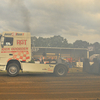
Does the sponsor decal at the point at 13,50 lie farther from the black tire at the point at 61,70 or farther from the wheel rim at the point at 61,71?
the wheel rim at the point at 61,71

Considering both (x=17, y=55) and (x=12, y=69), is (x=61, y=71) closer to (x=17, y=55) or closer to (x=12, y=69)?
(x=17, y=55)

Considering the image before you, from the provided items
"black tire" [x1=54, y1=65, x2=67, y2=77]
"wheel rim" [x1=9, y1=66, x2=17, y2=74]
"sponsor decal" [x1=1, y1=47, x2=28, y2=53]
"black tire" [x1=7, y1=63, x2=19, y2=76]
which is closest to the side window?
"sponsor decal" [x1=1, y1=47, x2=28, y2=53]

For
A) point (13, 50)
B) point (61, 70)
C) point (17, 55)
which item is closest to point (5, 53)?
point (13, 50)

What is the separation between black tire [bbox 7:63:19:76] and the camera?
908 centimetres

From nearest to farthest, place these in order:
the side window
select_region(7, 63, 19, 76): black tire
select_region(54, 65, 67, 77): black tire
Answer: select_region(7, 63, 19, 76): black tire < the side window < select_region(54, 65, 67, 77): black tire

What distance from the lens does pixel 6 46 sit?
9180 mm

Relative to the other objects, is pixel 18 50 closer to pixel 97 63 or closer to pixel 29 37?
pixel 29 37

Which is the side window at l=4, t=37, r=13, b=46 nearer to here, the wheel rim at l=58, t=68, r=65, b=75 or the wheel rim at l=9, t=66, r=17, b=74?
the wheel rim at l=9, t=66, r=17, b=74

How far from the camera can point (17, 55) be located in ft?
30.3

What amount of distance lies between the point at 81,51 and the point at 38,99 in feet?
90.2

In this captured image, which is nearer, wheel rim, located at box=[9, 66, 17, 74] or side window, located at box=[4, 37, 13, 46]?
wheel rim, located at box=[9, 66, 17, 74]

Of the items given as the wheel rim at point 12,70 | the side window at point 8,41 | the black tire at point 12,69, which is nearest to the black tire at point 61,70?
the black tire at point 12,69

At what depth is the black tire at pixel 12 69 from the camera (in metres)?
9.08

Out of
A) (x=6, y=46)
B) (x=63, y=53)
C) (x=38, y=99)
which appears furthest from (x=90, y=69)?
(x=63, y=53)
